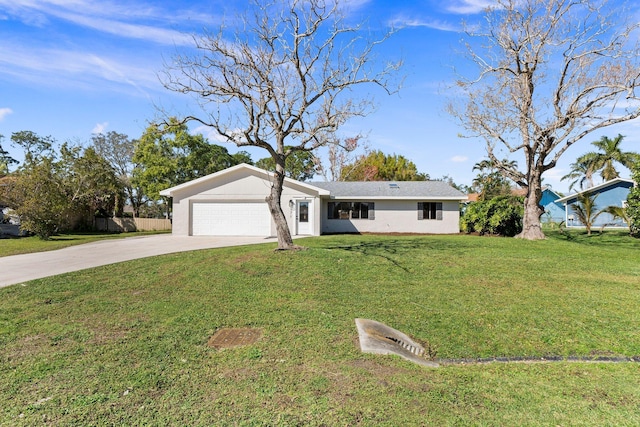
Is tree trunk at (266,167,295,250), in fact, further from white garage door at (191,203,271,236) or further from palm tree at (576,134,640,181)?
palm tree at (576,134,640,181)

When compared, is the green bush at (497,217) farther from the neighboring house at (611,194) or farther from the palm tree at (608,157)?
the palm tree at (608,157)

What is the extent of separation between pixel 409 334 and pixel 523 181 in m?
16.3

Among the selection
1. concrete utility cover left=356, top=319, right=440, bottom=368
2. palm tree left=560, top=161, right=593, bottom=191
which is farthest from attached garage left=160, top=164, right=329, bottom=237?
palm tree left=560, top=161, right=593, bottom=191

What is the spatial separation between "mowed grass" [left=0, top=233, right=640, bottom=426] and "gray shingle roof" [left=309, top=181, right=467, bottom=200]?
12982mm

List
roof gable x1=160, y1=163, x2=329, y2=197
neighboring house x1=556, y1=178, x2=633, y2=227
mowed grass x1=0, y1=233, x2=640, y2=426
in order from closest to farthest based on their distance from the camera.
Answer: mowed grass x1=0, y1=233, x2=640, y2=426 → roof gable x1=160, y1=163, x2=329, y2=197 → neighboring house x1=556, y1=178, x2=633, y2=227

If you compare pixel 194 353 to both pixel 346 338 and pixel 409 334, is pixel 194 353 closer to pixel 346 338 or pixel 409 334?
pixel 346 338

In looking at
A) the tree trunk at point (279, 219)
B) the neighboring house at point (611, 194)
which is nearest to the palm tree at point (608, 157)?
the neighboring house at point (611, 194)

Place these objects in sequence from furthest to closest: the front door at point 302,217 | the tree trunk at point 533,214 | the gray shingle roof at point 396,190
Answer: the gray shingle roof at point 396,190 → the front door at point 302,217 → the tree trunk at point 533,214

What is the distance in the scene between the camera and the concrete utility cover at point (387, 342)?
4.67 m

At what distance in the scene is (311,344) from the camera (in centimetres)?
488

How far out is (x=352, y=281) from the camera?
27.0 feet

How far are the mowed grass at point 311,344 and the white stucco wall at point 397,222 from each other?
13.1m

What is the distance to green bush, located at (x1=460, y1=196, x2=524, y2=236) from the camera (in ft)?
64.8

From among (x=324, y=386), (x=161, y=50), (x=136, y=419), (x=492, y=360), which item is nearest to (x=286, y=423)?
(x=324, y=386)
